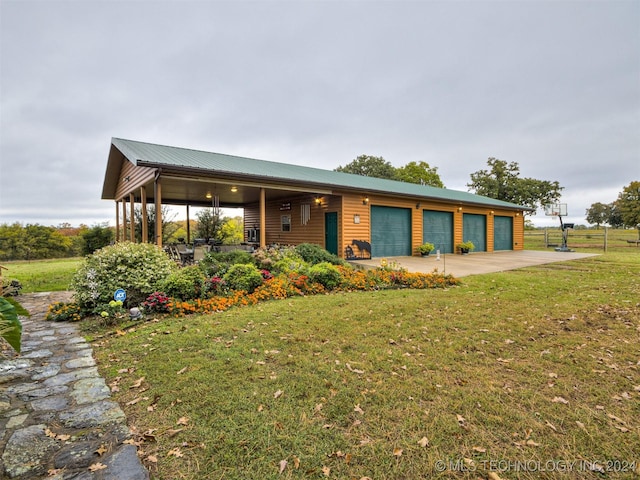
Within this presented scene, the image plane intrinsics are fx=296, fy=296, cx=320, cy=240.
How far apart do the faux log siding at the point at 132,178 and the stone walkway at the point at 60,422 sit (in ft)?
21.4

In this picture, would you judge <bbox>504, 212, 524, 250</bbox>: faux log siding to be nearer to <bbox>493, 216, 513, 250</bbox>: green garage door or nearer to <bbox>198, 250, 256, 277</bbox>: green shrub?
<bbox>493, 216, 513, 250</bbox>: green garage door

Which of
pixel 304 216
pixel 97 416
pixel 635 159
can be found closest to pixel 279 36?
pixel 304 216

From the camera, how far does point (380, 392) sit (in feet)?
8.26

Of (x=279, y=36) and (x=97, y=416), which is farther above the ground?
(x=279, y=36)

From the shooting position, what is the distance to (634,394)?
8.18ft

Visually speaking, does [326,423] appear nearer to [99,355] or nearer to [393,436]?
[393,436]

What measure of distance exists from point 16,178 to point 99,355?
61.4 feet

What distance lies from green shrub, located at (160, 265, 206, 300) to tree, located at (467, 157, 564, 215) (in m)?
33.8

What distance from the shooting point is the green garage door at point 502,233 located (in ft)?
61.3

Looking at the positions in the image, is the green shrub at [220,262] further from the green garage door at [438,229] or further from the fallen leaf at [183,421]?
the green garage door at [438,229]

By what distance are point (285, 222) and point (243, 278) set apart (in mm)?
8526

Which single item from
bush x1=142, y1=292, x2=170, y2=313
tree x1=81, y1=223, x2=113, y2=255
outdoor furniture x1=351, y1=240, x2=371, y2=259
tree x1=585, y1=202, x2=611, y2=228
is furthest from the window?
tree x1=585, y1=202, x2=611, y2=228

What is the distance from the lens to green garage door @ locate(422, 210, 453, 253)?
587 inches

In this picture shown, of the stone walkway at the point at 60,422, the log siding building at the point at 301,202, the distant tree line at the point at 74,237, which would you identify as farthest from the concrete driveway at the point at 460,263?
the distant tree line at the point at 74,237
